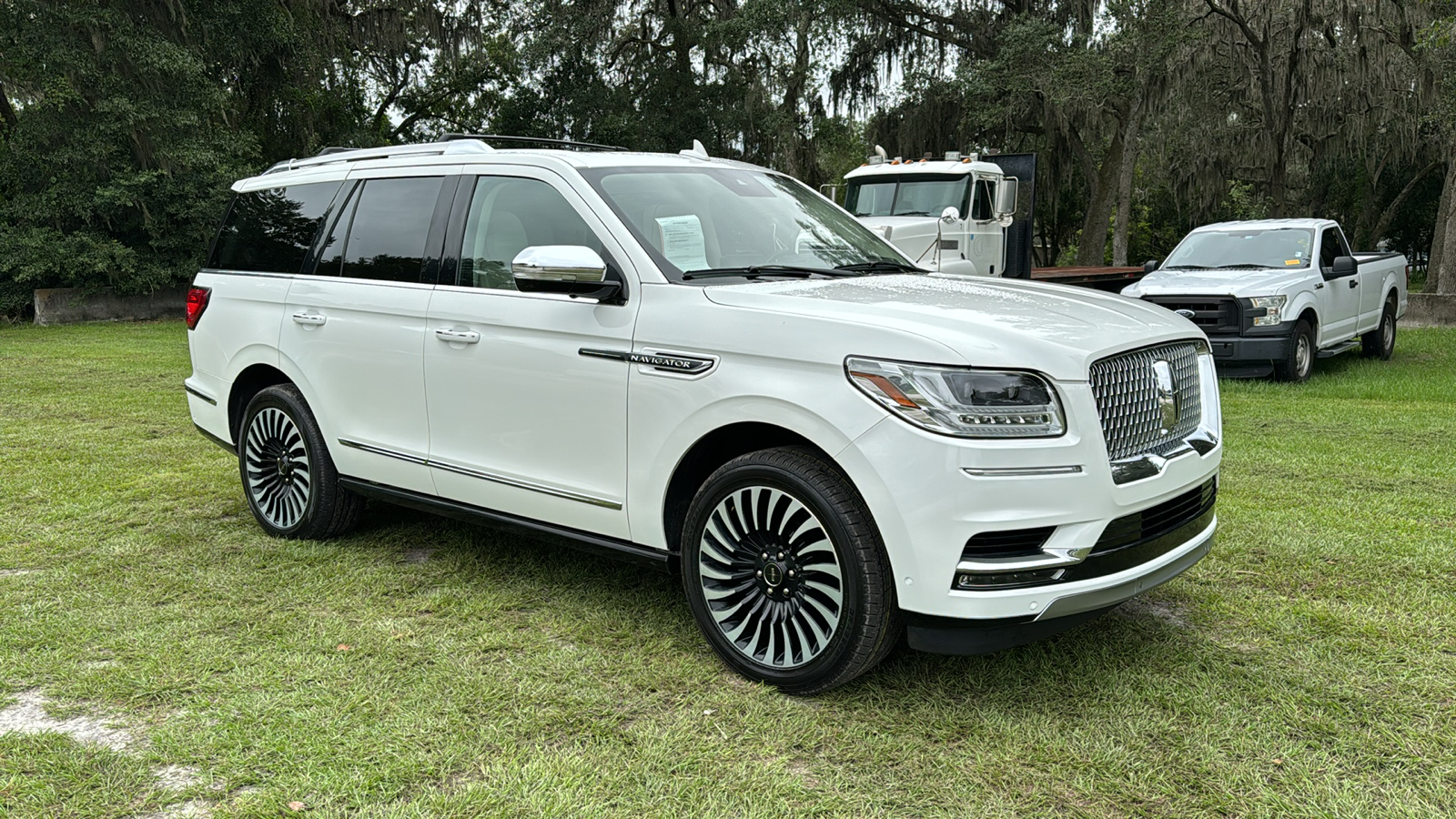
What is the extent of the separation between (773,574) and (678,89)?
2459cm

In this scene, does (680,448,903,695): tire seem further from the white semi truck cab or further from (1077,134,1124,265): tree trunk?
(1077,134,1124,265): tree trunk

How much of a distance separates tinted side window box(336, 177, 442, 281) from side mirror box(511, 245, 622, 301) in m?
1.08

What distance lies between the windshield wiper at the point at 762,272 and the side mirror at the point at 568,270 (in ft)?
1.01

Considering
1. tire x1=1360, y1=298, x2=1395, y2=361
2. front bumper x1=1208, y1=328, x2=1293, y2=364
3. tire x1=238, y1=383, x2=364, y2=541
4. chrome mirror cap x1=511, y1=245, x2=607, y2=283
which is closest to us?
chrome mirror cap x1=511, y1=245, x2=607, y2=283

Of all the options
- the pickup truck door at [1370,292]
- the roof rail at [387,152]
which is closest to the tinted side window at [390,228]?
the roof rail at [387,152]

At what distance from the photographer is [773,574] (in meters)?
3.68

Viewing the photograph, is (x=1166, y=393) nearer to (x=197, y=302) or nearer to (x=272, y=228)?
(x=272, y=228)

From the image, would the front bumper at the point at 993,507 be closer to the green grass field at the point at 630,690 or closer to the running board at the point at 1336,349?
the green grass field at the point at 630,690

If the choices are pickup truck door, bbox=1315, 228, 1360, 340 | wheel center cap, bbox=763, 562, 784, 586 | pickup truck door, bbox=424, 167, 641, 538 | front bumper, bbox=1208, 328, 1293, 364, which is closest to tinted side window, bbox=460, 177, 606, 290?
pickup truck door, bbox=424, 167, 641, 538

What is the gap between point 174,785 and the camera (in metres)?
3.09

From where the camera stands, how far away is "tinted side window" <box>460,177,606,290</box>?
173 inches

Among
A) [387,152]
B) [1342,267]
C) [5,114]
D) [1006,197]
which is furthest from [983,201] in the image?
[5,114]

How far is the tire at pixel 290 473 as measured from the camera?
5.38 meters

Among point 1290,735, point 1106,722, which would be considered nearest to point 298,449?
point 1106,722
